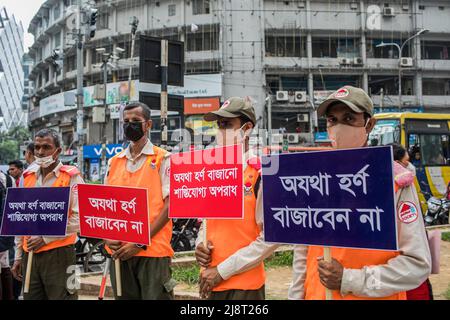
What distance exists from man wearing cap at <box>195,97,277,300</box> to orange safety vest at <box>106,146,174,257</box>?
1.54 ft

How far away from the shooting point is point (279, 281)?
20.2ft

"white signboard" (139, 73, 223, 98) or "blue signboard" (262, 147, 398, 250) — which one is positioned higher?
"white signboard" (139, 73, 223, 98)

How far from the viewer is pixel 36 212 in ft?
11.8

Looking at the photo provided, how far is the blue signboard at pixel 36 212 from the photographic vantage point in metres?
3.53

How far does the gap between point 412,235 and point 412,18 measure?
34.2 metres

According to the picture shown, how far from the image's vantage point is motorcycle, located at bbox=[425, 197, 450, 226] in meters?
12.1

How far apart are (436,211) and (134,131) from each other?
35.9 feet

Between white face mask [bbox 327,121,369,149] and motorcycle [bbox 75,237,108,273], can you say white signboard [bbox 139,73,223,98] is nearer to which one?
motorcycle [bbox 75,237,108,273]

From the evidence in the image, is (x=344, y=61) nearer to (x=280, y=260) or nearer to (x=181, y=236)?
(x=181, y=236)

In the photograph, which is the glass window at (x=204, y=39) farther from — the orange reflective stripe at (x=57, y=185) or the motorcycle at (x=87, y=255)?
the orange reflective stripe at (x=57, y=185)

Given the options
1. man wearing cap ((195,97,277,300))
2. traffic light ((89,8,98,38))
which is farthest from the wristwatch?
traffic light ((89,8,98,38))

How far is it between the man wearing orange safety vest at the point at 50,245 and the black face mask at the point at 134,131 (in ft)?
2.48

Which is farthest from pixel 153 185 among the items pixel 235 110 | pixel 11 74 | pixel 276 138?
pixel 11 74

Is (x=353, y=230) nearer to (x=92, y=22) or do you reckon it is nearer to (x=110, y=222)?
(x=110, y=222)
